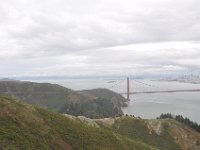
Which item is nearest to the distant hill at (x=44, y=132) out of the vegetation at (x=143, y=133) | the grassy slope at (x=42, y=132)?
the grassy slope at (x=42, y=132)

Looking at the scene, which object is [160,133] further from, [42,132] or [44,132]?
[42,132]

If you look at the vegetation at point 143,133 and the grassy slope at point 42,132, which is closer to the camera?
the grassy slope at point 42,132

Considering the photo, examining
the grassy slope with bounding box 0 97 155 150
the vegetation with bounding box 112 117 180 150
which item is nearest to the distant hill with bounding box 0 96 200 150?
the grassy slope with bounding box 0 97 155 150

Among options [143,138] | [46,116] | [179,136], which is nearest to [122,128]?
[143,138]

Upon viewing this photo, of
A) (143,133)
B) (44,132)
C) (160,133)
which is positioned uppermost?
(44,132)

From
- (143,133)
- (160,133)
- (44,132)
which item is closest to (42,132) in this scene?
(44,132)

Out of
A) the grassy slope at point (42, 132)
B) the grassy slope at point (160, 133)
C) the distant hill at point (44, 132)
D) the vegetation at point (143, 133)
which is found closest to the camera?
the grassy slope at point (42, 132)

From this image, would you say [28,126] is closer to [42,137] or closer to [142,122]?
[42,137]

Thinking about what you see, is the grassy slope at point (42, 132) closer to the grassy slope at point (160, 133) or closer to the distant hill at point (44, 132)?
the distant hill at point (44, 132)

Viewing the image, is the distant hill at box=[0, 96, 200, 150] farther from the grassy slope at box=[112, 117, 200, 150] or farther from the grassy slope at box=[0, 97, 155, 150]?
the grassy slope at box=[112, 117, 200, 150]
